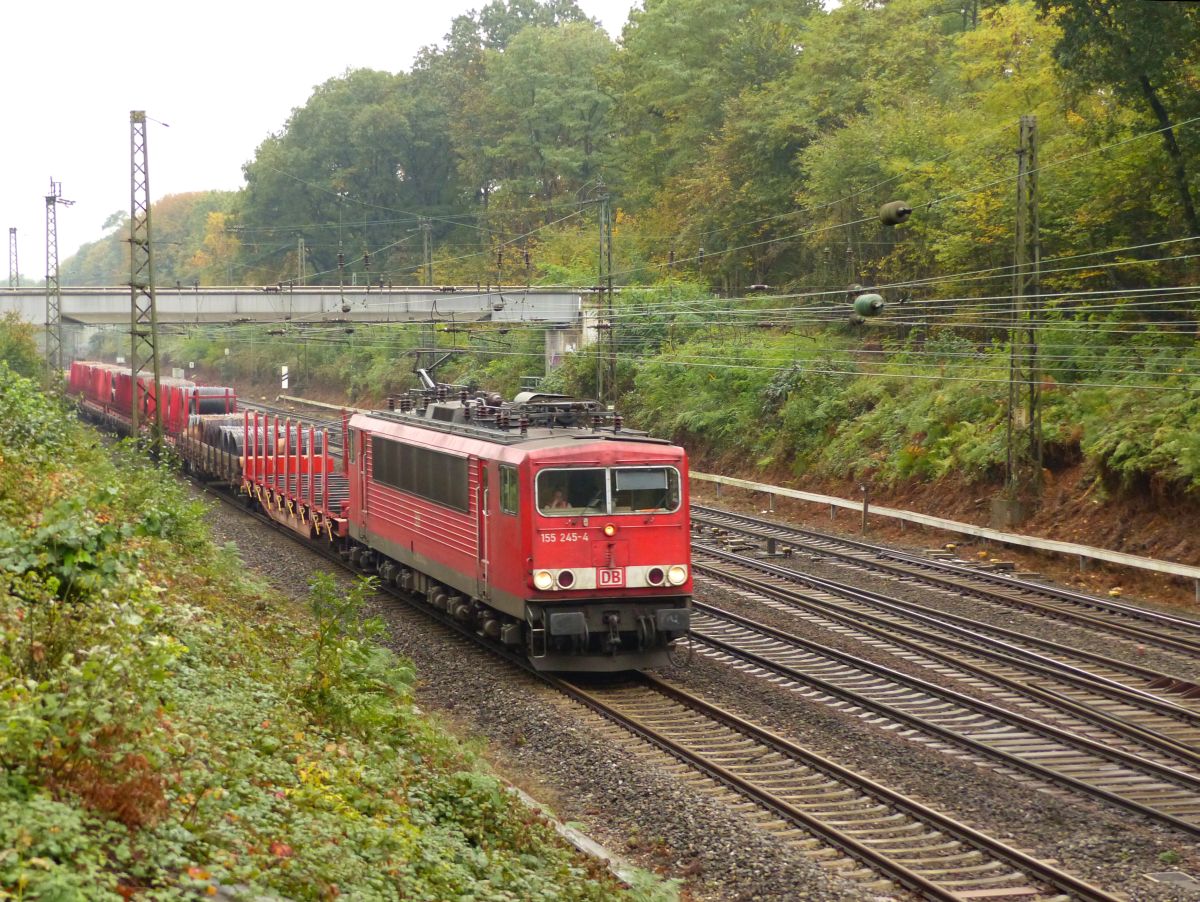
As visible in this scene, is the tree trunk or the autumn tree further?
the tree trunk

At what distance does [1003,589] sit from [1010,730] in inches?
374

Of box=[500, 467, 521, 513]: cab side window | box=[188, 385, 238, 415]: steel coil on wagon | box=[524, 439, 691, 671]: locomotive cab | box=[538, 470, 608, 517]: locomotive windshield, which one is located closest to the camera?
box=[524, 439, 691, 671]: locomotive cab

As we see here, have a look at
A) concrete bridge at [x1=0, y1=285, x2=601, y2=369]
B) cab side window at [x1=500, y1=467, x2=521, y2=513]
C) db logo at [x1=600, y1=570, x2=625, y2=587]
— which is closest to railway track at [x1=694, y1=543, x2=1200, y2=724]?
db logo at [x1=600, y1=570, x2=625, y2=587]

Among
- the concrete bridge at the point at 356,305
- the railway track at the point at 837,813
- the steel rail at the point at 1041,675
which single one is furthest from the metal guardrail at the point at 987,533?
the concrete bridge at the point at 356,305

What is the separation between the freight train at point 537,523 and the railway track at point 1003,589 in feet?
24.8

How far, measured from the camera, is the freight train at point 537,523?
15422 mm

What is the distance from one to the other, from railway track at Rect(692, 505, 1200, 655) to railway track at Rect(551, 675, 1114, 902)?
314 inches

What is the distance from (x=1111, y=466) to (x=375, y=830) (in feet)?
68.1

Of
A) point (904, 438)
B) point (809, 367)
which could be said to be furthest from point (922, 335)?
point (904, 438)

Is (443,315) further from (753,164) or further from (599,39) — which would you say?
(599,39)

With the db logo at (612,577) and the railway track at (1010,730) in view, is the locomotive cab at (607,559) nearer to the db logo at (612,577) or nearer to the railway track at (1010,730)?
the db logo at (612,577)

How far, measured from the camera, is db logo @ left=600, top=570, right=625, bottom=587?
15438mm

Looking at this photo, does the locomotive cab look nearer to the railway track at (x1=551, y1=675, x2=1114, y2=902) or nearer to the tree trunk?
the railway track at (x1=551, y1=675, x2=1114, y2=902)

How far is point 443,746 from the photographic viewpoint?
38.9 feet
